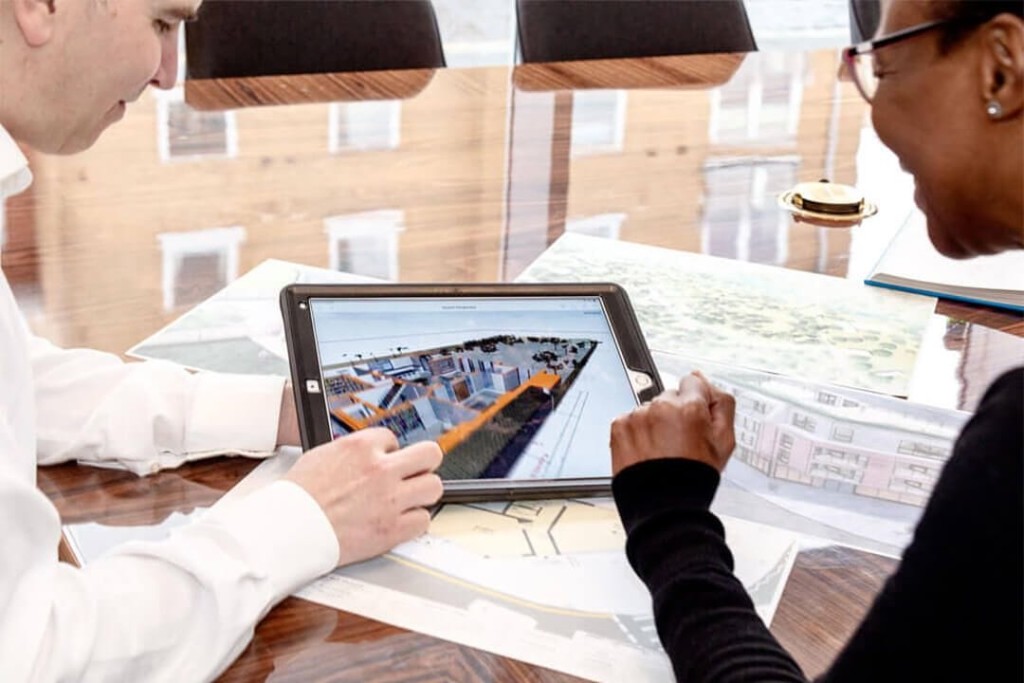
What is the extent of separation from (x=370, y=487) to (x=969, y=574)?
19.1 inches

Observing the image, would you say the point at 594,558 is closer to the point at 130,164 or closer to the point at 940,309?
the point at 940,309

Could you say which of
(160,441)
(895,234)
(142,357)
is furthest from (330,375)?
(895,234)

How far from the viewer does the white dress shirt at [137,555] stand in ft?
2.70

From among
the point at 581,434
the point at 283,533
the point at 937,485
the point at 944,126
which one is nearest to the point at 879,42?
the point at 944,126

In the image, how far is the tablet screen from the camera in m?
1.07

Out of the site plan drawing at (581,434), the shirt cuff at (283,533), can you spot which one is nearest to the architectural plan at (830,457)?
the site plan drawing at (581,434)

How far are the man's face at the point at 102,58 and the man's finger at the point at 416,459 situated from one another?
38 centimetres

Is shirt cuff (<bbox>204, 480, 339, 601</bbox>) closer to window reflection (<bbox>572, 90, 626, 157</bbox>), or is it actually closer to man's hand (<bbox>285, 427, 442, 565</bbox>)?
man's hand (<bbox>285, 427, 442, 565</bbox>)

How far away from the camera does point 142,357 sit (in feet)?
4.15

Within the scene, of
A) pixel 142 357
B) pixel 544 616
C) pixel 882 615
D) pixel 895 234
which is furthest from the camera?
pixel 895 234

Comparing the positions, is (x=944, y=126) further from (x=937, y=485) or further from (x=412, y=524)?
(x=412, y=524)

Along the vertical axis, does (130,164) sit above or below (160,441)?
above

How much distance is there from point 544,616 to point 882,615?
306 mm

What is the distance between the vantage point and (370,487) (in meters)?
0.99
